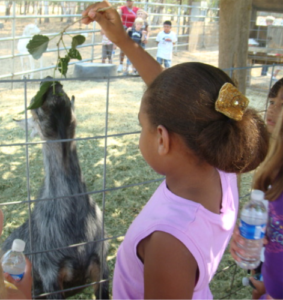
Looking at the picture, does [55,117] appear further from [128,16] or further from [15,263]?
[128,16]

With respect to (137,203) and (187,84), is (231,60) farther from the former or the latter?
(187,84)

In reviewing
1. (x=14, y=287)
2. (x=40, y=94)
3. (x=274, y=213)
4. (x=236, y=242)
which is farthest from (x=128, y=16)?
(x=14, y=287)

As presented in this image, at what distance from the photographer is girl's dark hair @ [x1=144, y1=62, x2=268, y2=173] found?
114cm

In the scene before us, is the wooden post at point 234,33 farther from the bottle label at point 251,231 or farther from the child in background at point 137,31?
the child in background at point 137,31

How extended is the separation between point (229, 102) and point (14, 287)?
2.81 ft

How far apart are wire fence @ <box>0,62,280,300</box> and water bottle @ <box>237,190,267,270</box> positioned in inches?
23.9

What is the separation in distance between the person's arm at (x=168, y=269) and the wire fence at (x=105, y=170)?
748 millimetres

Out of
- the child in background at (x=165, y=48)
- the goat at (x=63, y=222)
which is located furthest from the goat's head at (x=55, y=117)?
the child in background at (x=165, y=48)

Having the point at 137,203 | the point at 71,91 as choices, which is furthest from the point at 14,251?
the point at 71,91

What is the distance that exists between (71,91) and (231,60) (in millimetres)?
5372

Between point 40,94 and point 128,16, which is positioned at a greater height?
point 128,16

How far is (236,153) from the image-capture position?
1.16 metres

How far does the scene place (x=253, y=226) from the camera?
4.54ft

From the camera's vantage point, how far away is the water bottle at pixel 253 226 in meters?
1.38
